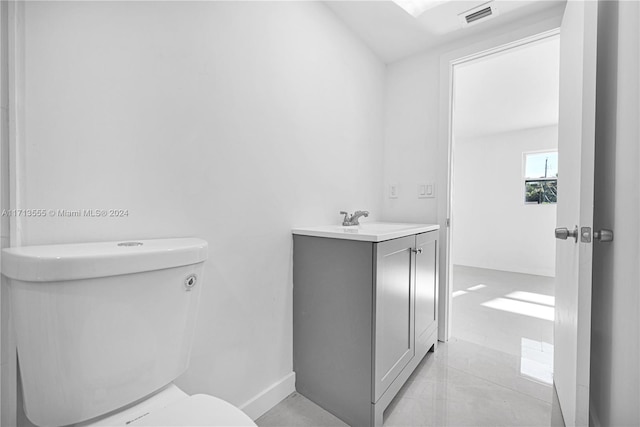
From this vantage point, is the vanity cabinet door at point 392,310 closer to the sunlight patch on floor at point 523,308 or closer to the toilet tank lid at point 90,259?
the toilet tank lid at point 90,259

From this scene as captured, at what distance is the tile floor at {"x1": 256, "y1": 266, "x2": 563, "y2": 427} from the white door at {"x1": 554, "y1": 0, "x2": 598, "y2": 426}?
6.8 inches

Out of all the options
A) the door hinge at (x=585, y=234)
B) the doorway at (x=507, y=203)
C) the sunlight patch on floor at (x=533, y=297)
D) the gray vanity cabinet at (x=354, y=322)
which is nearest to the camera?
the door hinge at (x=585, y=234)

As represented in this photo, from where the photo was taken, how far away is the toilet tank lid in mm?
592

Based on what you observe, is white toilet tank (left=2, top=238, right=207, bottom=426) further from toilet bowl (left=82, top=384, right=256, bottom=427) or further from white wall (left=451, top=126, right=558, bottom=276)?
white wall (left=451, top=126, right=558, bottom=276)

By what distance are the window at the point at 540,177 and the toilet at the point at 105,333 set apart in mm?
5227

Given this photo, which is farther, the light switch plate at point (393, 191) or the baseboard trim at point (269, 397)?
the light switch plate at point (393, 191)

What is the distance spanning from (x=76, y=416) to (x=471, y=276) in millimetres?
4543

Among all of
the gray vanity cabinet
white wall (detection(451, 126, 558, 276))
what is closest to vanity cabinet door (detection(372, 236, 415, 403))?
the gray vanity cabinet

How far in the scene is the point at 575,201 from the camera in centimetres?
114

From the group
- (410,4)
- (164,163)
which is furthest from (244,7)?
(410,4)

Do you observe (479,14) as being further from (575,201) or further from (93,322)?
(93,322)

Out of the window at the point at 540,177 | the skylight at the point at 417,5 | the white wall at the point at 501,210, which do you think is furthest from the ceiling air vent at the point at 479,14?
the window at the point at 540,177

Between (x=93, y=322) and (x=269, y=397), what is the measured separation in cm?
97

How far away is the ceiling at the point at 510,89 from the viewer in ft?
7.46
